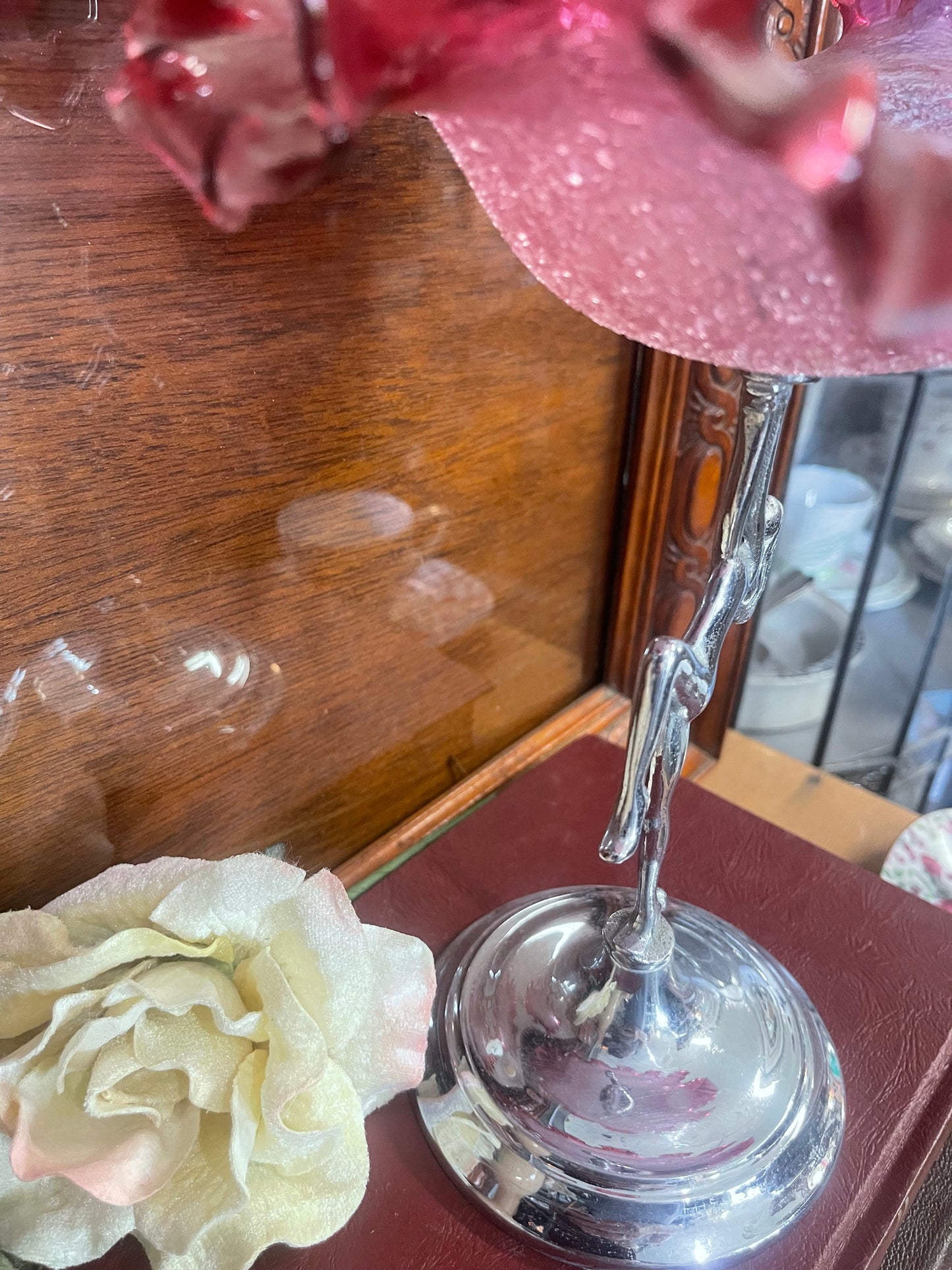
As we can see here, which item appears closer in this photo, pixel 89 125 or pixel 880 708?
pixel 89 125

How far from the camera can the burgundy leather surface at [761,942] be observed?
34 centimetres

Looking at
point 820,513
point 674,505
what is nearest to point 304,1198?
point 674,505

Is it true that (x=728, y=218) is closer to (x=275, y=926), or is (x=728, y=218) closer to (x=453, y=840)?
(x=275, y=926)

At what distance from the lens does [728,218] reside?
7.1 inches

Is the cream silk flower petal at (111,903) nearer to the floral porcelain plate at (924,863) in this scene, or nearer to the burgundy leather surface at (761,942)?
the burgundy leather surface at (761,942)

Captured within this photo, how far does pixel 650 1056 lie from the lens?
1.26 feet

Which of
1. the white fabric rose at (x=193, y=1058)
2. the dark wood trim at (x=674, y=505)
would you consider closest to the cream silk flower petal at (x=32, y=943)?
the white fabric rose at (x=193, y=1058)

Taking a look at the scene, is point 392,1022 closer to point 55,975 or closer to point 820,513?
point 55,975

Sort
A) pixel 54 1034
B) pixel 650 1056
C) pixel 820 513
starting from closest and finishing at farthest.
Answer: pixel 54 1034, pixel 650 1056, pixel 820 513

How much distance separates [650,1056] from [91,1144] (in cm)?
21

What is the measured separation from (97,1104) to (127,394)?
0.73ft

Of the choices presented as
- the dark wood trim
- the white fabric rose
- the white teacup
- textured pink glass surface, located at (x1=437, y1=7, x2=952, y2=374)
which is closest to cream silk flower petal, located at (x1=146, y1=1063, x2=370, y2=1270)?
the white fabric rose

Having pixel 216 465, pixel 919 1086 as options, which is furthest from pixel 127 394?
pixel 919 1086

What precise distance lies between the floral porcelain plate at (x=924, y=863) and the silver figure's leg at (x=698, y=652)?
331mm
